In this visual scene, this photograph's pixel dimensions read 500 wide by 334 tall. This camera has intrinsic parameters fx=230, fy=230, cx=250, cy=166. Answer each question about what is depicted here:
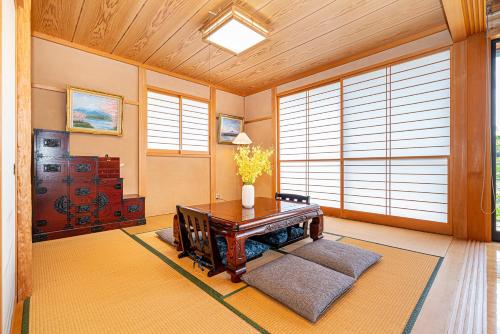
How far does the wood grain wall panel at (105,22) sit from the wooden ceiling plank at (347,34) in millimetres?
2207

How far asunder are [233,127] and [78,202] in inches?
137

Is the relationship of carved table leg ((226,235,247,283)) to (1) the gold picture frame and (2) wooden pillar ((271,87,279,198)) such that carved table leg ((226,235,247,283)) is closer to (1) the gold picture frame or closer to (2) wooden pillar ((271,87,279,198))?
(2) wooden pillar ((271,87,279,198))

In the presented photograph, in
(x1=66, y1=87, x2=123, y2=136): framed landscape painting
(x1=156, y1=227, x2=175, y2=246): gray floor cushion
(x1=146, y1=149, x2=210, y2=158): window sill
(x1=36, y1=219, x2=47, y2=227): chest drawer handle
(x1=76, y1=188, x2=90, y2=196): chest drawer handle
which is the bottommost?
(x1=156, y1=227, x2=175, y2=246): gray floor cushion

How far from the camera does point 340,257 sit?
2150 millimetres

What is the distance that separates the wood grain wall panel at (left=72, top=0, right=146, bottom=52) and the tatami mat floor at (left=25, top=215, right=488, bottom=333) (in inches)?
112

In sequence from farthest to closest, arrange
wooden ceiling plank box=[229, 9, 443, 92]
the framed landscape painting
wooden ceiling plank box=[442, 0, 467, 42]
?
the framed landscape painting, wooden ceiling plank box=[229, 9, 443, 92], wooden ceiling plank box=[442, 0, 467, 42]

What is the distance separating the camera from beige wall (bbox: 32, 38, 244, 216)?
3342mm

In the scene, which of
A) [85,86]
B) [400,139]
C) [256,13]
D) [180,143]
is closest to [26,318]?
[85,86]

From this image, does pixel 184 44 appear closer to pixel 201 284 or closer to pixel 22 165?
pixel 22 165

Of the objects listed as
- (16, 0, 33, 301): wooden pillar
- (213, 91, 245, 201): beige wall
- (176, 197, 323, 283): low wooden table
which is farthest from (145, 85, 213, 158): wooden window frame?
(16, 0, 33, 301): wooden pillar

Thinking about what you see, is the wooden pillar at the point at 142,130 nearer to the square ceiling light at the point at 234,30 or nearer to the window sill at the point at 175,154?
the window sill at the point at 175,154

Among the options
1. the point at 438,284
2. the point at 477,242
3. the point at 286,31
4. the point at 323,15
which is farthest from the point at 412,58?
the point at 438,284

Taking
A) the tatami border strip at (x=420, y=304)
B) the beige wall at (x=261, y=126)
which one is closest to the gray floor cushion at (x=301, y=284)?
the tatami border strip at (x=420, y=304)

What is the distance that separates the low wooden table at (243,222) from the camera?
1963 millimetres
